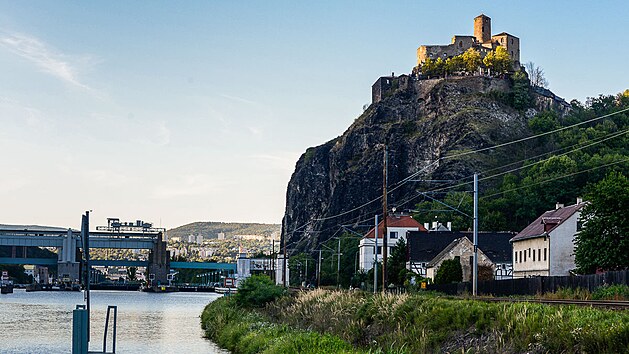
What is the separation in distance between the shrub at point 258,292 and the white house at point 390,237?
Result: 5475 centimetres

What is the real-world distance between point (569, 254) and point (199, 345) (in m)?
38.0

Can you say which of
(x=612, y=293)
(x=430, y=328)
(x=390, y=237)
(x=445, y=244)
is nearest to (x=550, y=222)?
(x=445, y=244)

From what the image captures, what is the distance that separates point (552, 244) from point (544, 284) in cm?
3382

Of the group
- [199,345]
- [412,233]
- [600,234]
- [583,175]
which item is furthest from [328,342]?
[583,175]

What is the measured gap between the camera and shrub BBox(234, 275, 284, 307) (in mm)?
69438

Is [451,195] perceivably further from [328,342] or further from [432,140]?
[328,342]

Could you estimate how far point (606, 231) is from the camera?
58.2 m

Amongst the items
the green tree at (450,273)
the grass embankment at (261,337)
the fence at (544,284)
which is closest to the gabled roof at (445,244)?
the green tree at (450,273)

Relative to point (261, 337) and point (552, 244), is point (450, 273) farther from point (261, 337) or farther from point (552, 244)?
point (261, 337)

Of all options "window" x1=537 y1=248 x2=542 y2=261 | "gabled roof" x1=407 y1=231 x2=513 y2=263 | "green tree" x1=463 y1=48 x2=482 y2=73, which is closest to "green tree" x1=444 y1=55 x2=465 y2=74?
"green tree" x1=463 y1=48 x2=482 y2=73

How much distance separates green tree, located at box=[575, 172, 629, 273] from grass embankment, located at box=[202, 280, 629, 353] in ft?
59.7

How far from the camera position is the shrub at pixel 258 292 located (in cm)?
6944

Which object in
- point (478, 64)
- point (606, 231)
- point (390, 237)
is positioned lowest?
point (606, 231)

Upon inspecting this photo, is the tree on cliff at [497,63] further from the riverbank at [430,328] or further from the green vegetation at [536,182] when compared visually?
the riverbank at [430,328]
